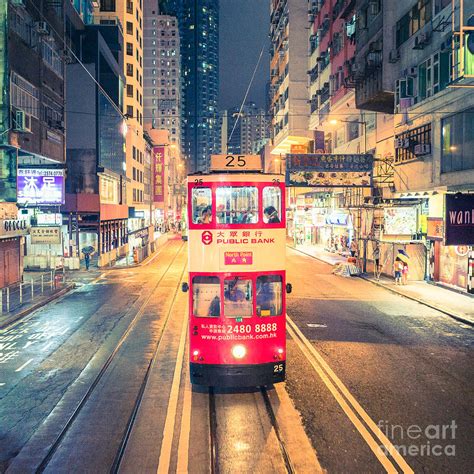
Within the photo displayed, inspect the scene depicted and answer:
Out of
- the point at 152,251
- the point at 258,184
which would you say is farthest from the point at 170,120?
the point at 258,184

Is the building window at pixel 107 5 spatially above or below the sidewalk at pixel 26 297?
above

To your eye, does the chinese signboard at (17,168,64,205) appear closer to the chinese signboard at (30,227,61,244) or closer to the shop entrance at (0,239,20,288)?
the shop entrance at (0,239,20,288)

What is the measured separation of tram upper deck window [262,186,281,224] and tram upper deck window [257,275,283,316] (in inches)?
48.2

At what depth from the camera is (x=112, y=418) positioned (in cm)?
941

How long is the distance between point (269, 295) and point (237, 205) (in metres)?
2.06

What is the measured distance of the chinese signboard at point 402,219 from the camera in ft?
99.2

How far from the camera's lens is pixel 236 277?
10320 millimetres

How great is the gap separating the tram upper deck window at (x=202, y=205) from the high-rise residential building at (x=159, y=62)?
12199 cm

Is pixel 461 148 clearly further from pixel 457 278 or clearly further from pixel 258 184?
pixel 258 184

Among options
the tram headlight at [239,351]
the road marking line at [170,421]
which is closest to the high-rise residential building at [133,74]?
the road marking line at [170,421]

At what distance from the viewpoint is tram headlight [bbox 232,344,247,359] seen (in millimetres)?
10445

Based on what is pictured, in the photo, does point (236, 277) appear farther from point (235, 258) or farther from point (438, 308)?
point (438, 308)

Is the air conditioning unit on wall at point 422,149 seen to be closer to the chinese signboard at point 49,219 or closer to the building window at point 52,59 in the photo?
the building window at point 52,59

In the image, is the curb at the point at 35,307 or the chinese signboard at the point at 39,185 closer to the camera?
the curb at the point at 35,307
